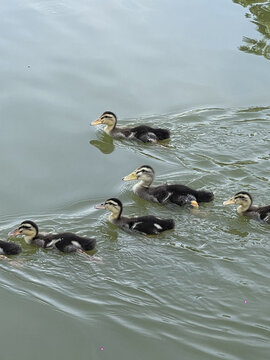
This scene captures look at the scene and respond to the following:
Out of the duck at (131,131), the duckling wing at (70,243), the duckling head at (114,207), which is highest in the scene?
the duck at (131,131)

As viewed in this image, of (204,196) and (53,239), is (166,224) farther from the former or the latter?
(53,239)

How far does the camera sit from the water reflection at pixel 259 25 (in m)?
10.8

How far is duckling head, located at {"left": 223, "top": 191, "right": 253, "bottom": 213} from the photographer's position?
21.7ft

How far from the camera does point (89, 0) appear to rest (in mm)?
11945

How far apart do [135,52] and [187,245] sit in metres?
Answer: 4.92

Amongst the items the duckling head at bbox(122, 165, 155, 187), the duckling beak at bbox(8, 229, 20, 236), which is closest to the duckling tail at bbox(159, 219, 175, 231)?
the duckling head at bbox(122, 165, 155, 187)

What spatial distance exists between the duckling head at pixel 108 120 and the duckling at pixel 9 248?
8.95 feet

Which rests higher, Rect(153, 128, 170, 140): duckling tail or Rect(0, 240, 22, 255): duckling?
Rect(153, 128, 170, 140): duckling tail

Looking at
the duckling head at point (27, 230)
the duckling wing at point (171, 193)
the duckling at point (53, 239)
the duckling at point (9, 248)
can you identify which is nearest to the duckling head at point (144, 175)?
the duckling wing at point (171, 193)

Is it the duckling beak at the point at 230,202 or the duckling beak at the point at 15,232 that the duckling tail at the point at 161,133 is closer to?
the duckling beak at the point at 230,202

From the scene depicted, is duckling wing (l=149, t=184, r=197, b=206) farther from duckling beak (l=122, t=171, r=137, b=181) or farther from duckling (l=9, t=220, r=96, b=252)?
duckling (l=9, t=220, r=96, b=252)

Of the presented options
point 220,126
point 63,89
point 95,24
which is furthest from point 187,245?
point 95,24

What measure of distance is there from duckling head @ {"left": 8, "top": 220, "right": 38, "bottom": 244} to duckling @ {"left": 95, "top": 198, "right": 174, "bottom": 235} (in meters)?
0.73

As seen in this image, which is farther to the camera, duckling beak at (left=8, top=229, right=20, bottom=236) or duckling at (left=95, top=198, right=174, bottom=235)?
duckling at (left=95, top=198, right=174, bottom=235)
